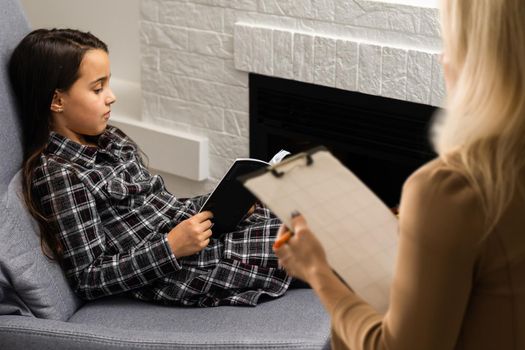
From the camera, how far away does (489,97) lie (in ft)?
3.59

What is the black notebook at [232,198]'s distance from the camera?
1958 mm

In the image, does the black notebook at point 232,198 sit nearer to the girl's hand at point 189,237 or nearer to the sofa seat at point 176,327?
the girl's hand at point 189,237

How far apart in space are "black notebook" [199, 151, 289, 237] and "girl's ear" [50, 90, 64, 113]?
0.37 metres

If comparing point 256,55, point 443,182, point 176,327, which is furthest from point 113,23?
point 443,182

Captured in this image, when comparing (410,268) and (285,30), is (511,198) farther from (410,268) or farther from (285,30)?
(285,30)

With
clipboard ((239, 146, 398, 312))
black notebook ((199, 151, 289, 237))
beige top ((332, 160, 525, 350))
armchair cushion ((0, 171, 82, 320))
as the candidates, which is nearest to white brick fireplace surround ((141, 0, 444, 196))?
black notebook ((199, 151, 289, 237))

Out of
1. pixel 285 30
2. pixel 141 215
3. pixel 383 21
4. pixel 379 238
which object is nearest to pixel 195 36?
pixel 285 30

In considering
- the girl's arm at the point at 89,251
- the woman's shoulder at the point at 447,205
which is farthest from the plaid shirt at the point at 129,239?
the woman's shoulder at the point at 447,205

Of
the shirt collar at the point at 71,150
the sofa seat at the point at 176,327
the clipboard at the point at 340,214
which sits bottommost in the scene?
the sofa seat at the point at 176,327

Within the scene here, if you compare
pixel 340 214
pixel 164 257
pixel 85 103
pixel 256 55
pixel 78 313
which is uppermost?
pixel 340 214

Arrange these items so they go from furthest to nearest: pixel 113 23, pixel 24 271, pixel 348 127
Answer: pixel 113 23
pixel 348 127
pixel 24 271

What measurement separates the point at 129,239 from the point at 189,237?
15cm

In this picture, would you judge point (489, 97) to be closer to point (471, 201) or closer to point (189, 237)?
point (471, 201)

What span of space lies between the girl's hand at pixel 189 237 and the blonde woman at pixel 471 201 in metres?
0.88
